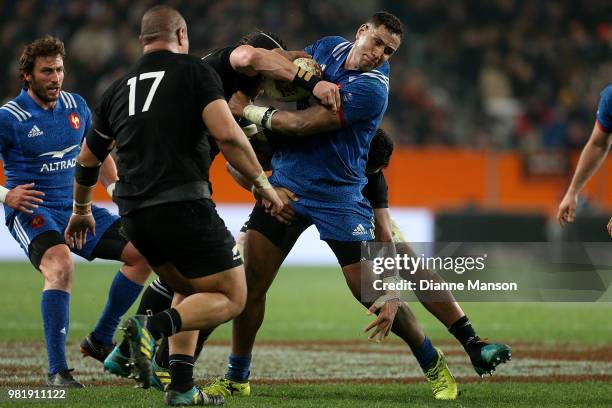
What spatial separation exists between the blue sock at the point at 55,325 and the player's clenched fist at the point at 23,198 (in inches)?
22.5

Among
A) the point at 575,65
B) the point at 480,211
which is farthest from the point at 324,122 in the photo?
the point at 575,65

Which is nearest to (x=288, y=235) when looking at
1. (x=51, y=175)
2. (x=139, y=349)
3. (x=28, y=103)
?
(x=139, y=349)

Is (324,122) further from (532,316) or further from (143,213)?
(532,316)

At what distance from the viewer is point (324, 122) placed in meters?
6.78

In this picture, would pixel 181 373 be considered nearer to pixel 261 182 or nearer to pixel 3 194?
pixel 261 182

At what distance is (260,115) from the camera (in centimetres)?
689

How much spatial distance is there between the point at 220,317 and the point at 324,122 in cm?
148

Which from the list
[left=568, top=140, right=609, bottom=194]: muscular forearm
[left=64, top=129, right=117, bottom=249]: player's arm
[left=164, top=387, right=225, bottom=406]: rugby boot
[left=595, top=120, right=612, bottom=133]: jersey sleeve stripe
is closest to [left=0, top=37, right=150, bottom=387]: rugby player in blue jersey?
[left=64, top=129, right=117, bottom=249]: player's arm

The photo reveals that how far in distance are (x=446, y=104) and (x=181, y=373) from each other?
50.8ft

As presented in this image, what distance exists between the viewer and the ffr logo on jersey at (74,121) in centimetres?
795

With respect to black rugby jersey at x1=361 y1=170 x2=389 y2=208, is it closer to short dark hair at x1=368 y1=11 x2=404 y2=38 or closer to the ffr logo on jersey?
short dark hair at x1=368 y1=11 x2=404 y2=38

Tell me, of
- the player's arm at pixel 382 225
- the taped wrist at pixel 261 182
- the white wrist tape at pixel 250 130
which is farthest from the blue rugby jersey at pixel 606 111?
the taped wrist at pixel 261 182

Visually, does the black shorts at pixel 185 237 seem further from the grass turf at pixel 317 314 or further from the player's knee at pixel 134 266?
the grass turf at pixel 317 314

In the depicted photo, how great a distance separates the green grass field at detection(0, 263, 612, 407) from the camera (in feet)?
23.1
